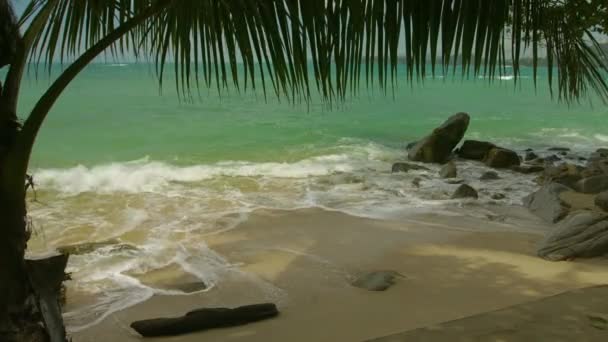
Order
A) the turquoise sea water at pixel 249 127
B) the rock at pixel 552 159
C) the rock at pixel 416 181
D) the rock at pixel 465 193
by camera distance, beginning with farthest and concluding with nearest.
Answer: the turquoise sea water at pixel 249 127 → the rock at pixel 552 159 → the rock at pixel 416 181 → the rock at pixel 465 193

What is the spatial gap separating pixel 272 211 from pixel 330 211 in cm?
76

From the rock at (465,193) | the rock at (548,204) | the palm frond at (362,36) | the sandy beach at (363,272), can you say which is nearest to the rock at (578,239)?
the sandy beach at (363,272)

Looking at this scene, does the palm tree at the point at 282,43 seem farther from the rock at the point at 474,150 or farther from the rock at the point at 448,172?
the rock at the point at 474,150

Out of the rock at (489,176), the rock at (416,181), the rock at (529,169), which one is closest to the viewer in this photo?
the rock at (416,181)

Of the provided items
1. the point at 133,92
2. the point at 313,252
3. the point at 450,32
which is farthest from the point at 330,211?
the point at 133,92

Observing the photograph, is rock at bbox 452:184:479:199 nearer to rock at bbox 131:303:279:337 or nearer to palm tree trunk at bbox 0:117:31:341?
rock at bbox 131:303:279:337

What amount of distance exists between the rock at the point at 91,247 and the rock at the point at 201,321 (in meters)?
2.13

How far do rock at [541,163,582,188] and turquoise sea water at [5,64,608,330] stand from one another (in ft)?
1.26

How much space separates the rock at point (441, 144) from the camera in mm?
11266

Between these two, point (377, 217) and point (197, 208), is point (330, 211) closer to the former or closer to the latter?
point (377, 217)

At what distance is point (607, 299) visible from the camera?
10.3 ft

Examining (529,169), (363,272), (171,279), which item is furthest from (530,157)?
(171,279)

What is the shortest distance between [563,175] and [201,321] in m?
7.24

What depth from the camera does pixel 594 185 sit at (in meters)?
8.08
